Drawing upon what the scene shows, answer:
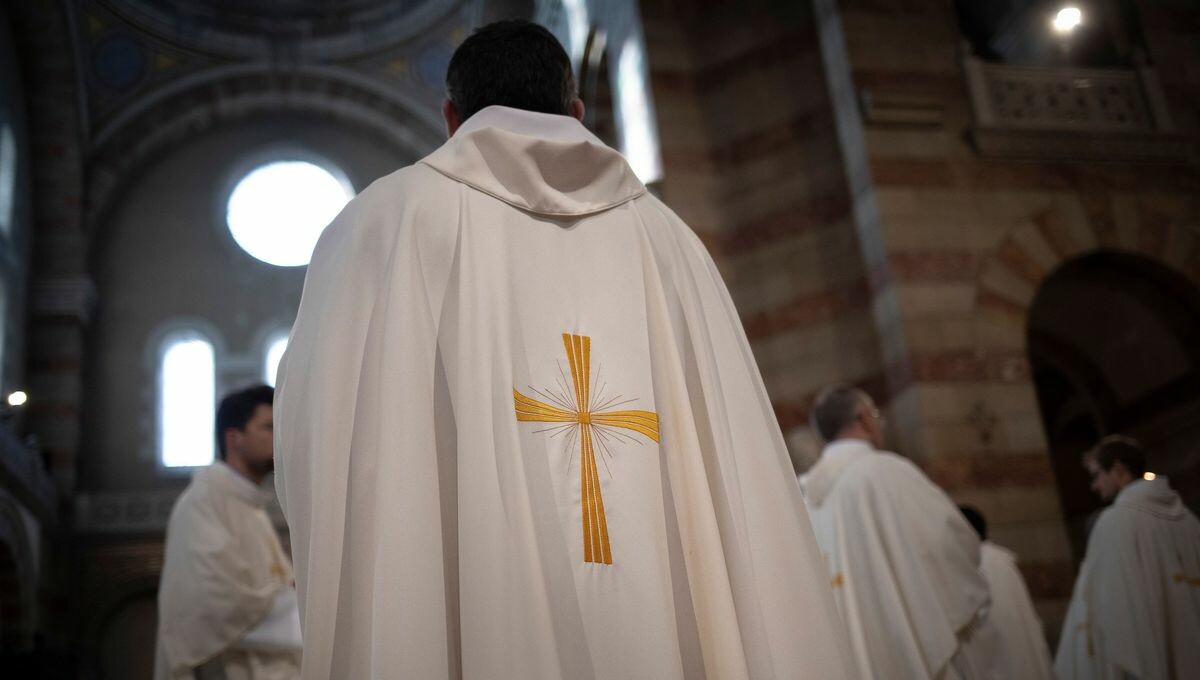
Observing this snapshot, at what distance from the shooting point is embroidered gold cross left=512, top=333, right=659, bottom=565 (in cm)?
166

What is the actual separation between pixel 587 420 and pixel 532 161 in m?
0.48

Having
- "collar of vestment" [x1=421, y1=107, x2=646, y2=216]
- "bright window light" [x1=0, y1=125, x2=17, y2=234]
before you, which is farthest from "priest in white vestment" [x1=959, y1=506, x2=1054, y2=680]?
"bright window light" [x1=0, y1=125, x2=17, y2=234]

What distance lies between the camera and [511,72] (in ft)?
6.61

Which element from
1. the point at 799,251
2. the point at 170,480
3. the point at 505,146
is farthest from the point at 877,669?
the point at 170,480

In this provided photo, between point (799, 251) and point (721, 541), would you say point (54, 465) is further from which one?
point (721, 541)

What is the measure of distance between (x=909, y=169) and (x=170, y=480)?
12.0m

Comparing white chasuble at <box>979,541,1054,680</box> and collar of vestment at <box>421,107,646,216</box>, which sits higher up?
collar of vestment at <box>421,107,646,216</box>

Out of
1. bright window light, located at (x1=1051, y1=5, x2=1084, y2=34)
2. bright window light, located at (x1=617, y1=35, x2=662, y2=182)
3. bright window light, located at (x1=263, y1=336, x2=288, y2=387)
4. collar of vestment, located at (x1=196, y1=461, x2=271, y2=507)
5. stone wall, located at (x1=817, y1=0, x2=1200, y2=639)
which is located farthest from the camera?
bright window light, located at (x1=263, y1=336, x2=288, y2=387)

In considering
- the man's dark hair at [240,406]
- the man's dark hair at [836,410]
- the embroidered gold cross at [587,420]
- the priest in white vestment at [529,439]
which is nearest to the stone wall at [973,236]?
the man's dark hair at [836,410]

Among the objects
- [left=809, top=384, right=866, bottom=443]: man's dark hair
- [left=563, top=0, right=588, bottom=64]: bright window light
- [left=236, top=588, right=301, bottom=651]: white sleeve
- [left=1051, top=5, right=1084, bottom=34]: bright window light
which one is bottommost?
[left=236, top=588, right=301, bottom=651]: white sleeve

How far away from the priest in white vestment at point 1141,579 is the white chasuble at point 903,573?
42.6 inches

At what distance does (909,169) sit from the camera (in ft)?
Answer: 26.1

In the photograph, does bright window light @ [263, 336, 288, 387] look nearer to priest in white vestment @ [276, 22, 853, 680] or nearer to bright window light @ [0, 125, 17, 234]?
bright window light @ [0, 125, 17, 234]

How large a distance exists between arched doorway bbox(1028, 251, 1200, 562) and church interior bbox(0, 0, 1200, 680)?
0.09 ft
